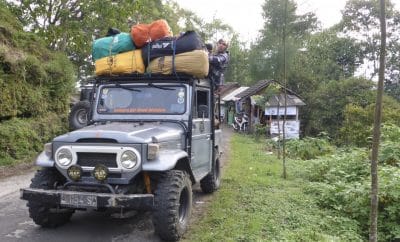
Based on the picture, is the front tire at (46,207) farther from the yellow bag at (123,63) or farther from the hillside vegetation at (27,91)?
the hillside vegetation at (27,91)

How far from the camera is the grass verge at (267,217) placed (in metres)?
5.87

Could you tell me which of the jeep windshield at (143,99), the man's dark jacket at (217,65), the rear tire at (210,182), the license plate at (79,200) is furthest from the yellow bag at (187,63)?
the license plate at (79,200)

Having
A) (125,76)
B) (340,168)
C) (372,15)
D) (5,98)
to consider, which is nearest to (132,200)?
(125,76)

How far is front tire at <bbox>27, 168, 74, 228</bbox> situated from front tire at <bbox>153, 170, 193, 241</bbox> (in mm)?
1520

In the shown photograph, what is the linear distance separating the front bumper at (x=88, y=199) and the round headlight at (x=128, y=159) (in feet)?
1.31

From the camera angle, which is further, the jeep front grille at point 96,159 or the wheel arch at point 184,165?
the wheel arch at point 184,165

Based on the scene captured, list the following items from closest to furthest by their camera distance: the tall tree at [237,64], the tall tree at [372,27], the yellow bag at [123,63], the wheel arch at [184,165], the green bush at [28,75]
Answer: the wheel arch at [184,165] < the yellow bag at [123,63] < the green bush at [28,75] < the tall tree at [372,27] < the tall tree at [237,64]

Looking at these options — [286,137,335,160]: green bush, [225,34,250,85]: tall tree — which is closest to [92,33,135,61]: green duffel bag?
[286,137,335,160]: green bush

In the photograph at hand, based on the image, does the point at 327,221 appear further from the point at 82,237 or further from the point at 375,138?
the point at 82,237

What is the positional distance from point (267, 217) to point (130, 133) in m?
2.65

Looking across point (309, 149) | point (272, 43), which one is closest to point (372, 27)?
point (272, 43)

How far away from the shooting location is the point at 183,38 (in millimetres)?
6859

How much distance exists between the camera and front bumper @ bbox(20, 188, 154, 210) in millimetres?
5105

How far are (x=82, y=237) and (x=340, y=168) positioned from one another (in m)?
6.76
